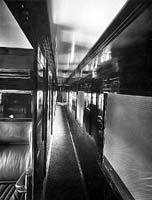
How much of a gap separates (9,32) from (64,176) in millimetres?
2533

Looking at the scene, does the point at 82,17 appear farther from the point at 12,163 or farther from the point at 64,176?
the point at 64,176

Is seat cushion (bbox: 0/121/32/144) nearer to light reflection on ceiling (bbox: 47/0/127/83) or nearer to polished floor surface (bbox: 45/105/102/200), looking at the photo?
polished floor surface (bbox: 45/105/102/200)

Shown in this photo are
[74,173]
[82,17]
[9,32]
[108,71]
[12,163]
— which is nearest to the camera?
[82,17]

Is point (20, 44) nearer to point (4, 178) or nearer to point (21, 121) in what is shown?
point (21, 121)

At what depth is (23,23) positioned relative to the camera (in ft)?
4.42

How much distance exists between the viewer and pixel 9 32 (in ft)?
6.26

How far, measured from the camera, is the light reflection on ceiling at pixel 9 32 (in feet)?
4.67

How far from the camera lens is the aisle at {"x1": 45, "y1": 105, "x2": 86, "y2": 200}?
2504 millimetres

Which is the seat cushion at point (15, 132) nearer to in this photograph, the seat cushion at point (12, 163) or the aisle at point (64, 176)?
the seat cushion at point (12, 163)

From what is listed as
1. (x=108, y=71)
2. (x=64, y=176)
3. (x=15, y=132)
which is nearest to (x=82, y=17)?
(x=108, y=71)

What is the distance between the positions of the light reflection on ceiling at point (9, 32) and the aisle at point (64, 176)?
2314mm

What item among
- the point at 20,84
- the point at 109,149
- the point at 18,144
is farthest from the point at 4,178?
the point at 109,149

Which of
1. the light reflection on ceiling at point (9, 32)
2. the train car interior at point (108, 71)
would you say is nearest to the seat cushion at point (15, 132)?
the train car interior at point (108, 71)

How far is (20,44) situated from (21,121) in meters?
1.39
